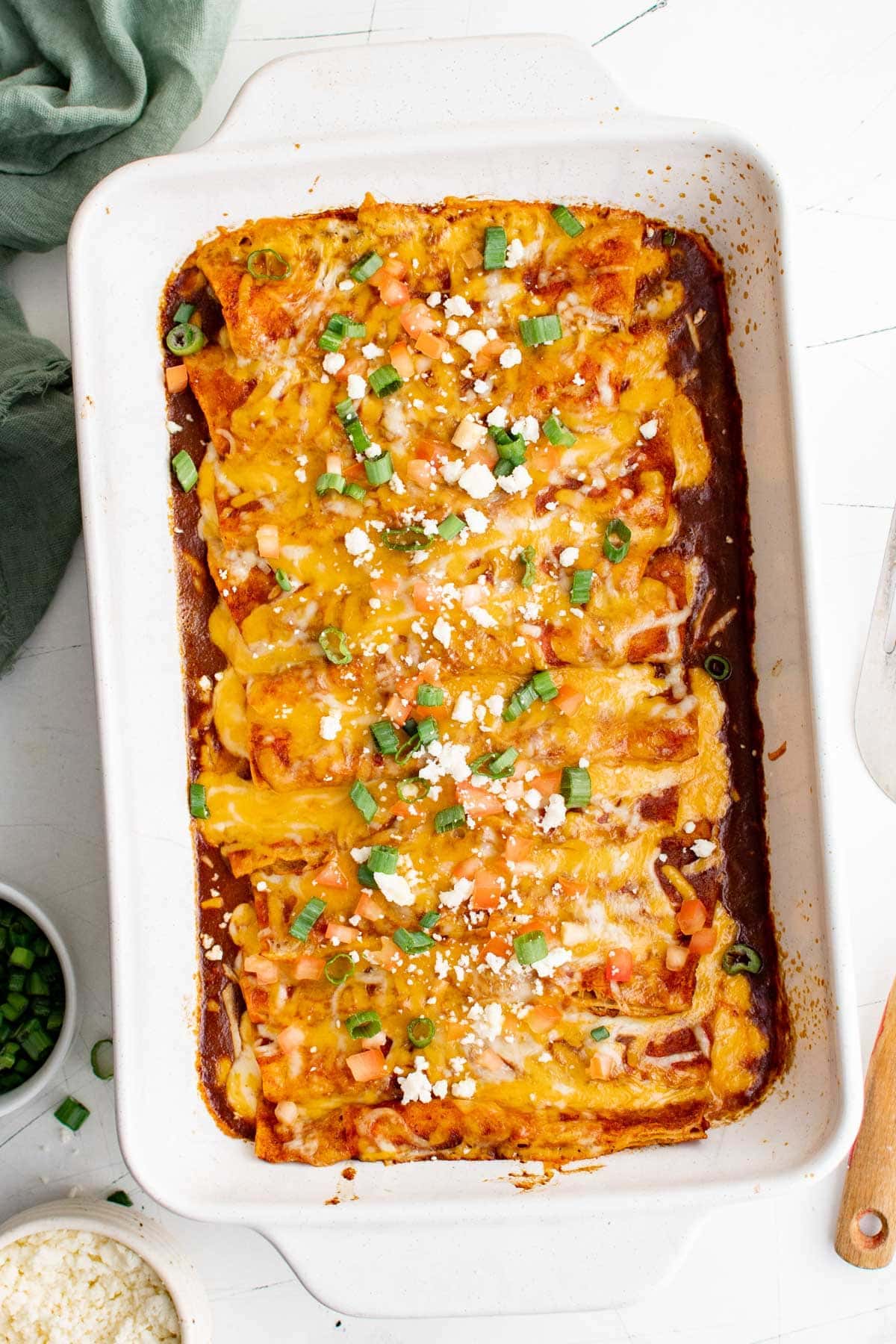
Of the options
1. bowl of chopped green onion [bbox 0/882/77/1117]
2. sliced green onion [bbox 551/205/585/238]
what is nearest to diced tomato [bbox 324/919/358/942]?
bowl of chopped green onion [bbox 0/882/77/1117]

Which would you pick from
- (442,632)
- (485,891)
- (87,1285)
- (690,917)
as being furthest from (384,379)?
(87,1285)

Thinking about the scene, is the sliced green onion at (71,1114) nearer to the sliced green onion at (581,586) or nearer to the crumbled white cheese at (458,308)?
the sliced green onion at (581,586)

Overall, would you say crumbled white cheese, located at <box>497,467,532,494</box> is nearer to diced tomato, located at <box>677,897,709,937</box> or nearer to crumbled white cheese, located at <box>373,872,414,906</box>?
crumbled white cheese, located at <box>373,872,414,906</box>

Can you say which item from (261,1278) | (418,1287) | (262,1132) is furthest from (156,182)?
(261,1278)

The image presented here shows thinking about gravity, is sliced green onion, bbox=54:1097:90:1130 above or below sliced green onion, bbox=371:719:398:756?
below

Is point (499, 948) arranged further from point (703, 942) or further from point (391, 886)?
point (703, 942)

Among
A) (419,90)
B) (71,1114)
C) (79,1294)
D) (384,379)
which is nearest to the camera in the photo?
(419,90)

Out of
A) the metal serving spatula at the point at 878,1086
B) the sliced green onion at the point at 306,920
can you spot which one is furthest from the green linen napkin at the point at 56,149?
the metal serving spatula at the point at 878,1086
